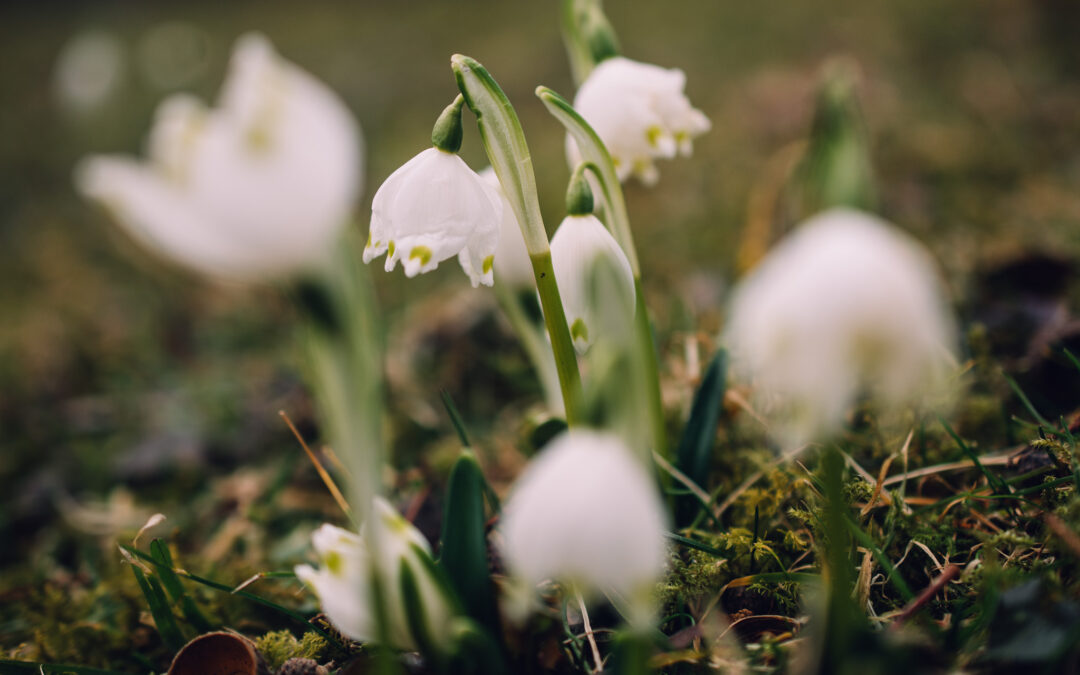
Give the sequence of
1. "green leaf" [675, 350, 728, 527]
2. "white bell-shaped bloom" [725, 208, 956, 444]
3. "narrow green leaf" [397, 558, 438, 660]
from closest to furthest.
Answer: "white bell-shaped bloom" [725, 208, 956, 444] < "narrow green leaf" [397, 558, 438, 660] < "green leaf" [675, 350, 728, 527]

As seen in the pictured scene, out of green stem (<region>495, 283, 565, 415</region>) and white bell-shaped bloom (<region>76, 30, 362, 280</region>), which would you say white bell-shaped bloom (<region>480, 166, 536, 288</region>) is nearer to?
green stem (<region>495, 283, 565, 415</region>)

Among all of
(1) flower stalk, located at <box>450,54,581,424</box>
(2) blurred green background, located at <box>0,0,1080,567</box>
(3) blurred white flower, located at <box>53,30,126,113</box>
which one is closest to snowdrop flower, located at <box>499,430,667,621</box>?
(1) flower stalk, located at <box>450,54,581,424</box>

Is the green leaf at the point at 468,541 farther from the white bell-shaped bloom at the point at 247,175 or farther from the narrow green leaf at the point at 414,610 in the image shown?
the white bell-shaped bloom at the point at 247,175

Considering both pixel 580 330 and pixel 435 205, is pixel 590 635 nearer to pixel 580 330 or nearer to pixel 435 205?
pixel 580 330

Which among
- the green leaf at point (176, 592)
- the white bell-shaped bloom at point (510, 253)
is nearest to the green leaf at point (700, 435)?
the white bell-shaped bloom at point (510, 253)

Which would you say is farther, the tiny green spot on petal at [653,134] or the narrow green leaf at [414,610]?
the tiny green spot on petal at [653,134]
